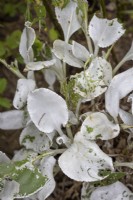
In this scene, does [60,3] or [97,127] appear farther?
[60,3]

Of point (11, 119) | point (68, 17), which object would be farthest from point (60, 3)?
point (11, 119)

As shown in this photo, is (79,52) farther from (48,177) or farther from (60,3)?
(48,177)

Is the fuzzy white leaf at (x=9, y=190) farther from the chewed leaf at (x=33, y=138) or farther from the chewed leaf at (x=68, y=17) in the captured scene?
the chewed leaf at (x=68, y=17)

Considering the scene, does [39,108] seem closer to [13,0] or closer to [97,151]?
[97,151]

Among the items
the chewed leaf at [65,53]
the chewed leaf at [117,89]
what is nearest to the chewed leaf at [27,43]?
the chewed leaf at [65,53]

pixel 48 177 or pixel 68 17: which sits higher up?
pixel 68 17

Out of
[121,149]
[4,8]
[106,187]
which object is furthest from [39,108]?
[4,8]

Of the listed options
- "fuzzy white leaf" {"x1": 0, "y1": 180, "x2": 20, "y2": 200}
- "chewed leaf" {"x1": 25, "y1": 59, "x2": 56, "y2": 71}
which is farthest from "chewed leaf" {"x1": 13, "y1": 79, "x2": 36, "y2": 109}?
"fuzzy white leaf" {"x1": 0, "y1": 180, "x2": 20, "y2": 200}
